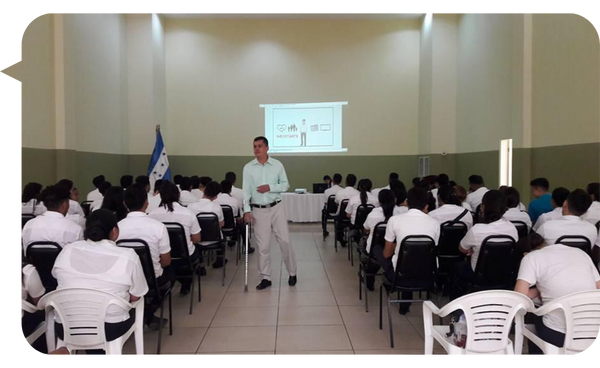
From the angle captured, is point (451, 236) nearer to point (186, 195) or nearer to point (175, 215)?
point (175, 215)

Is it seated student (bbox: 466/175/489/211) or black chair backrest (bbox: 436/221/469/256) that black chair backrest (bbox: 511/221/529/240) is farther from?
seated student (bbox: 466/175/489/211)

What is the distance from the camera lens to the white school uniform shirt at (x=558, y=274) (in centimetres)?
228

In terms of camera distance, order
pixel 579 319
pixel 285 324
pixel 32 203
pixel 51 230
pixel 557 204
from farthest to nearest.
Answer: pixel 32 203, pixel 557 204, pixel 285 324, pixel 51 230, pixel 579 319

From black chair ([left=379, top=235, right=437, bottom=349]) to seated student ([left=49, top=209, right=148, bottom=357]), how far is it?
1.82 metres

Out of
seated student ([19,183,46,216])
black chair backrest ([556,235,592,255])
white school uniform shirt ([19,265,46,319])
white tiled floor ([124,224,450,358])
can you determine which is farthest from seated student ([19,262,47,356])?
black chair backrest ([556,235,592,255])

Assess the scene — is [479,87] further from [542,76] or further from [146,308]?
[146,308]

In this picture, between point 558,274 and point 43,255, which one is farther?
point 43,255

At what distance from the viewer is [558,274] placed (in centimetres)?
229

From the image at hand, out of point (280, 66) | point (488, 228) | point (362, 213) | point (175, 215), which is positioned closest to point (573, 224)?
point (488, 228)

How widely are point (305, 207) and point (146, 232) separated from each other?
6.60 meters

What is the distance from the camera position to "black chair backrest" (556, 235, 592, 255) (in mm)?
3035

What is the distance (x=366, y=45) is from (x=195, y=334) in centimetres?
995

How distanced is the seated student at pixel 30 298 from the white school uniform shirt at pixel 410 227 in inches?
93.0

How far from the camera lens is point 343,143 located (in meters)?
11.7
